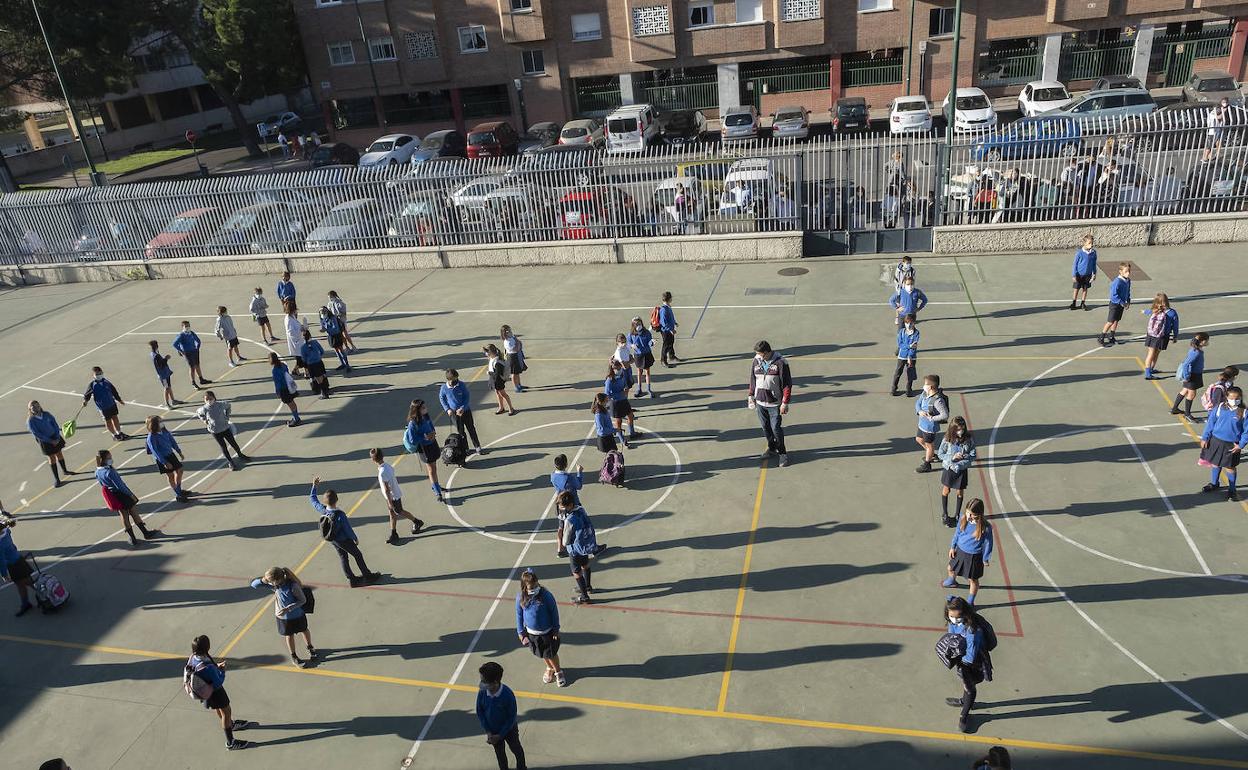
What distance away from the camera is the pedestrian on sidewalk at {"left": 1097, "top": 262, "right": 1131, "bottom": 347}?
593 inches

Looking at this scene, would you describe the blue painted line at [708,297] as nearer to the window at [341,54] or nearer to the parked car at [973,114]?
the parked car at [973,114]

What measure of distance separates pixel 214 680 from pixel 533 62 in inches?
1733

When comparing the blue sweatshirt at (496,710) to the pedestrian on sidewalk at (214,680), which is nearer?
the blue sweatshirt at (496,710)

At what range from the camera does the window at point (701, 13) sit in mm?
43531

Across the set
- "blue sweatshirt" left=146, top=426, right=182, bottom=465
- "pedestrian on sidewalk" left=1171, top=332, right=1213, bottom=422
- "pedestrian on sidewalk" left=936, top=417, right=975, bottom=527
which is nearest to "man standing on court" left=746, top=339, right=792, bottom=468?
"pedestrian on sidewalk" left=936, top=417, right=975, bottom=527

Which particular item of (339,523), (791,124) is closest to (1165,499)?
(339,523)

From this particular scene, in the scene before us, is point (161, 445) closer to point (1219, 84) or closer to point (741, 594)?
point (741, 594)

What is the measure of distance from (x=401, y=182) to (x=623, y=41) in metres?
24.9

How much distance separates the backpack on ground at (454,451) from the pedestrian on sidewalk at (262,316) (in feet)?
28.7

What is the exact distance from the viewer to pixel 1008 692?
27.8 feet

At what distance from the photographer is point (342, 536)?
10695 millimetres

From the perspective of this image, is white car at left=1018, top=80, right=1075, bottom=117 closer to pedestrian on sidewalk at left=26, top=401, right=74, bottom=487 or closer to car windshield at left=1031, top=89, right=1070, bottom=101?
car windshield at left=1031, top=89, right=1070, bottom=101

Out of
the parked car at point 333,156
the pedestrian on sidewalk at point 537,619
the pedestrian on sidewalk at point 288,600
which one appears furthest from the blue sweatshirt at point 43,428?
the parked car at point 333,156

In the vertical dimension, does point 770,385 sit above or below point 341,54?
below
